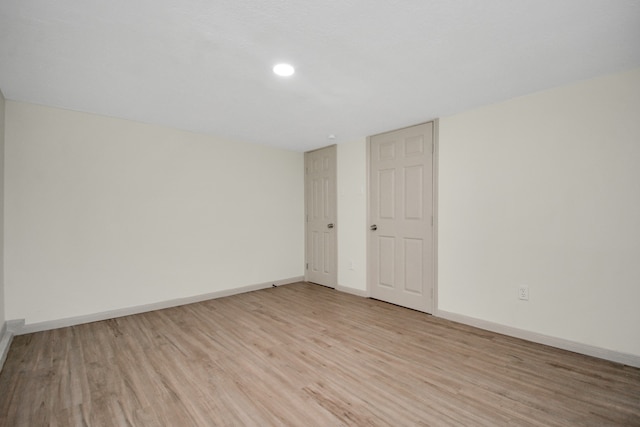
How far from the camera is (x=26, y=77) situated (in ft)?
7.70

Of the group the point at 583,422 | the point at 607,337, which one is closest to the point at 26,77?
the point at 583,422

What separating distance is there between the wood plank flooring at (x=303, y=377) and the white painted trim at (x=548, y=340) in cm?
9

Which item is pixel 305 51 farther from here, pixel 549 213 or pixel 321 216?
pixel 321 216

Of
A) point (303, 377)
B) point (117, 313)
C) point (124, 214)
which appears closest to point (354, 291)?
point (303, 377)

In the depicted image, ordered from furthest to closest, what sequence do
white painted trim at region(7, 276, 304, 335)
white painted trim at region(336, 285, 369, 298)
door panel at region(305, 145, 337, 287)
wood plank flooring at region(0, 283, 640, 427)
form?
door panel at region(305, 145, 337, 287) → white painted trim at region(336, 285, 369, 298) → white painted trim at region(7, 276, 304, 335) → wood plank flooring at region(0, 283, 640, 427)

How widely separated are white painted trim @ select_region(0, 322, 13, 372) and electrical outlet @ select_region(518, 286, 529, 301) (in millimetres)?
4453

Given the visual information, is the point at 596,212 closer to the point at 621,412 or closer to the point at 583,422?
the point at 621,412

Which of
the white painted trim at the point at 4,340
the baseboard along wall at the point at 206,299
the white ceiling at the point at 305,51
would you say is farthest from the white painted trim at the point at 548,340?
the white painted trim at the point at 4,340

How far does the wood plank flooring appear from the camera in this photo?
1716 millimetres

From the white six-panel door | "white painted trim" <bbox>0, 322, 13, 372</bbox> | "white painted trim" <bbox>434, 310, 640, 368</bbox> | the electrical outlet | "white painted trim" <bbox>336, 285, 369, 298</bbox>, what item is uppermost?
the white six-panel door

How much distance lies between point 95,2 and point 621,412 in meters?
3.76

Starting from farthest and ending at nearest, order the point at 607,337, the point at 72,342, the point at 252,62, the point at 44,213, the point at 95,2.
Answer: the point at 44,213
the point at 72,342
the point at 607,337
the point at 252,62
the point at 95,2

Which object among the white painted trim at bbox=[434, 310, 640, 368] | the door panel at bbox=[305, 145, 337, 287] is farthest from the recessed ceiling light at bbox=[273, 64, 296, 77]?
the white painted trim at bbox=[434, 310, 640, 368]

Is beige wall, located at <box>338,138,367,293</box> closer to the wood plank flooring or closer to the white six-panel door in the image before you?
the white six-panel door
